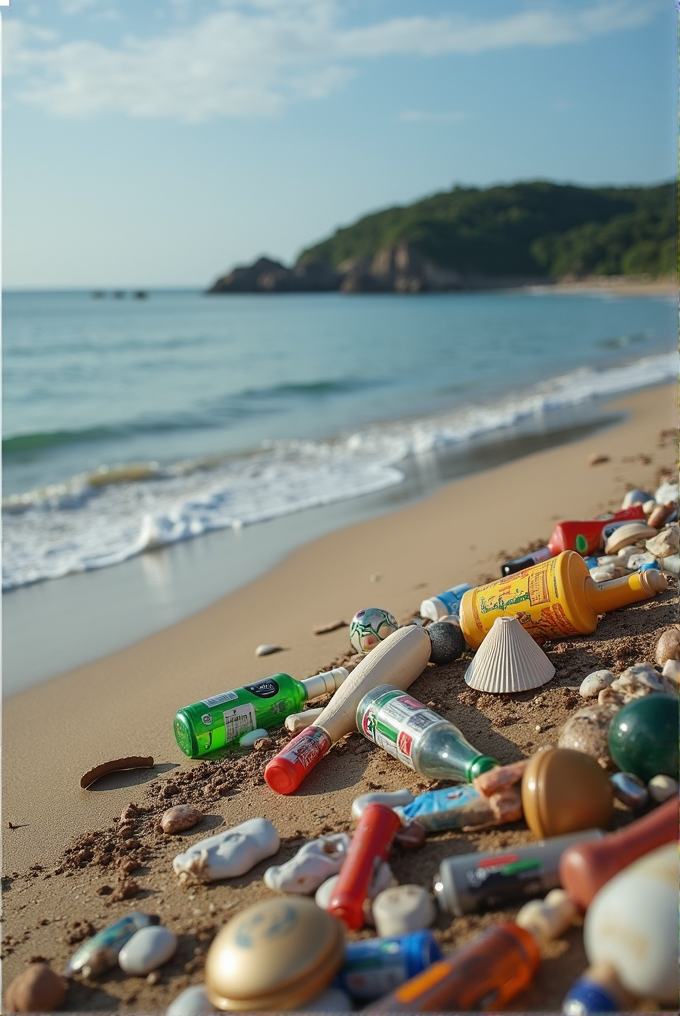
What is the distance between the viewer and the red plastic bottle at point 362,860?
1.97 metres

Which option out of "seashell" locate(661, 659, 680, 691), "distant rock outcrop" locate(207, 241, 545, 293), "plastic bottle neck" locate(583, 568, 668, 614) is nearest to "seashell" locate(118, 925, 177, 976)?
"seashell" locate(661, 659, 680, 691)

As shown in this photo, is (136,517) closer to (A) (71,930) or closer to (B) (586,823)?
(A) (71,930)

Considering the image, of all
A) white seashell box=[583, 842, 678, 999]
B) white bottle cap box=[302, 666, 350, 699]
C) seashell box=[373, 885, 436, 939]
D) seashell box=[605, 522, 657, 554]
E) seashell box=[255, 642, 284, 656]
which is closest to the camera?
white seashell box=[583, 842, 678, 999]

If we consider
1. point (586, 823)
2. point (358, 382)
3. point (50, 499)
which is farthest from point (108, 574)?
point (358, 382)

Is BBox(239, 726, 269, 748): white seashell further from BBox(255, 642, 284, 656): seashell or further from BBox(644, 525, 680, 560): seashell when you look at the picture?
BBox(644, 525, 680, 560): seashell

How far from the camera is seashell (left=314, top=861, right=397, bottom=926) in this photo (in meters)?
2.01

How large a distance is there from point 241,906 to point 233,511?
5.83 m

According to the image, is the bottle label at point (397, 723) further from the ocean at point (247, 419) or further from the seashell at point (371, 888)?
the ocean at point (247, 419)

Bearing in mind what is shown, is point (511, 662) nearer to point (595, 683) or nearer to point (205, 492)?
point (595, 683)

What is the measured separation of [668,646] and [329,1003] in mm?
1740

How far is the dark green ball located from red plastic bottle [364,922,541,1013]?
1690 millimetres

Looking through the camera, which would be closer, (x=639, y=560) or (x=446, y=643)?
(x=446, y=643)

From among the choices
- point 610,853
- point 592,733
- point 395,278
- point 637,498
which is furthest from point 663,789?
point 395,278

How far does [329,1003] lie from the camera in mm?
1652
